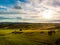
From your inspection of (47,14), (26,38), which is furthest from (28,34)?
(47,14)

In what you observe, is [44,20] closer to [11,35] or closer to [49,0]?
[49,0]

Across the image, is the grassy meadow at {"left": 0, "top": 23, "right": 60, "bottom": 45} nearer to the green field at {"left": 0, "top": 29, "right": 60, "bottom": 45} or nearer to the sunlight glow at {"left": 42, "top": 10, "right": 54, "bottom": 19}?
the green field at {"left": 0, "top": 29, "right": 60, "bottom": 45}

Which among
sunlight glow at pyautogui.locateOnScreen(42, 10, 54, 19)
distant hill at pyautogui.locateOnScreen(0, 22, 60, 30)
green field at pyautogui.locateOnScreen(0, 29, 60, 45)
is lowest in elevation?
green field at pyautogui.locateOnScreen(0, 29, 60, 45)

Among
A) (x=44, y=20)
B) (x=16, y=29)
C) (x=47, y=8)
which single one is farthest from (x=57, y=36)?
(x=16, y=29)

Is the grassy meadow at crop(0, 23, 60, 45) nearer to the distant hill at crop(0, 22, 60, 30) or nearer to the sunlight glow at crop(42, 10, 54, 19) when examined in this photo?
the distant hill at crop(0, 22, 60, 30)

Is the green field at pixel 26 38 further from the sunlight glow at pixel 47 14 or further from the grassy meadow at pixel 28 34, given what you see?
the sunlight glow at pixel 47 14

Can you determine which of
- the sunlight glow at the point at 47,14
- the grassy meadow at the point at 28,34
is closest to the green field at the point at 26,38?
the grassy meadow at the point at 28,34

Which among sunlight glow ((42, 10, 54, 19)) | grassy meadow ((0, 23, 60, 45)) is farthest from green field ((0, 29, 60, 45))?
sunlight glow ((42, 10, 54, 19))

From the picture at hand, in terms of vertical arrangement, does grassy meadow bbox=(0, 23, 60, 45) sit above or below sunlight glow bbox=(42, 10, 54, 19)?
below

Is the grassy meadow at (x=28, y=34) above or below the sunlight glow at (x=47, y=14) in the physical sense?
below
